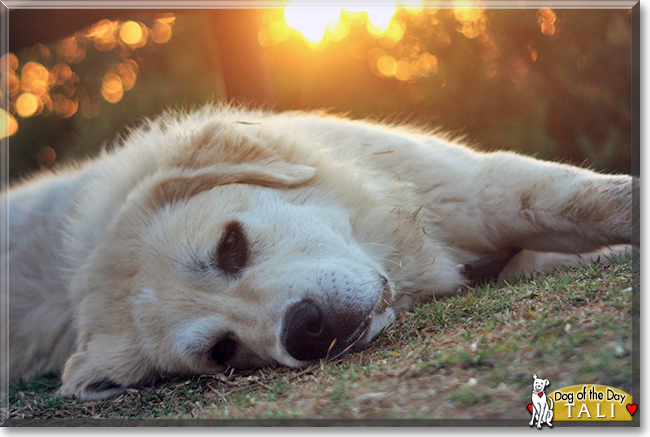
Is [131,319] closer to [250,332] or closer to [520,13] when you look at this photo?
[250,332]

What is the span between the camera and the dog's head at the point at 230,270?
2225 mm

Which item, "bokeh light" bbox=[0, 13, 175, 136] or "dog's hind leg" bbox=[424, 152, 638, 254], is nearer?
"dog's hind leg" bbox=[424, 152, 638, 254]

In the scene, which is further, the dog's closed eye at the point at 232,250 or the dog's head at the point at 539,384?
the dog's closed eye at the point at 232,250

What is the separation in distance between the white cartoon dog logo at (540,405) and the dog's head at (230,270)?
2.39 ft

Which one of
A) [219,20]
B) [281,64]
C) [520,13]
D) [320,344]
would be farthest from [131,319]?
[281,64]

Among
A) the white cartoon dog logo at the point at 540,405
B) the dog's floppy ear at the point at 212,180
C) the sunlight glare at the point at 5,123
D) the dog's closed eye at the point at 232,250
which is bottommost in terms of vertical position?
the white cartoon dog logo at the point at 540,405


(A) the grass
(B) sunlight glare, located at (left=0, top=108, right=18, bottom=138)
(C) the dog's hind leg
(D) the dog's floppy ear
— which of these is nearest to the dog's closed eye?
(D) the dog's floppy ear

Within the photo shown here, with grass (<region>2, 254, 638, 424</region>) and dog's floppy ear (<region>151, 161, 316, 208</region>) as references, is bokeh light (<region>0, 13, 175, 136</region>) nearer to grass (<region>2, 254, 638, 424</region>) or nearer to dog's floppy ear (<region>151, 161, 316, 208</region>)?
dog's floppy ear (<region>151, 161, 316, 208</region>)

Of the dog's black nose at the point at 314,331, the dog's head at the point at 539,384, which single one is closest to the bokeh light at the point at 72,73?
the dog's black nose at the point at 314,331

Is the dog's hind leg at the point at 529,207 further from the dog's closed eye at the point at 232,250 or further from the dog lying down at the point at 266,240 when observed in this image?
the dog's closed eye at the point at 232,250

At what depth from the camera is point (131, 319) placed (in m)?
2.58

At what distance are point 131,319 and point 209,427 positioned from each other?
79 cm

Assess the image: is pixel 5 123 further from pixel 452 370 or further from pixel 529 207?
pixel 529 207

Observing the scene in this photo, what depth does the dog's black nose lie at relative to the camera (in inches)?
83.9
